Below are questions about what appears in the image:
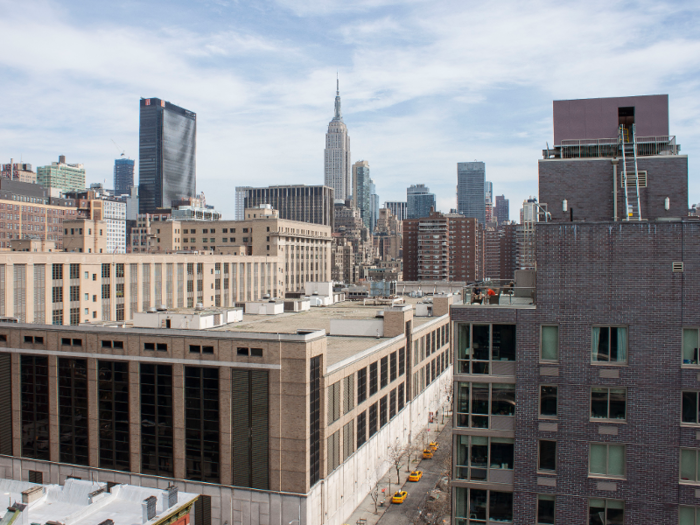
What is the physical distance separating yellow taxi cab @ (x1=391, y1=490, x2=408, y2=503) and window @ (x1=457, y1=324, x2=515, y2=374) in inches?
1568

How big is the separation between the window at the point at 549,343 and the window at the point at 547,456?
357 centimetres

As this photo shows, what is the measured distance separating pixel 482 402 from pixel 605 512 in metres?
6.53

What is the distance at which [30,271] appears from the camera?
72.5 meters

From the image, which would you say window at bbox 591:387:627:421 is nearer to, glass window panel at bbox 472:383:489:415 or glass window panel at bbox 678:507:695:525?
glass window panel at bbox 678:507:695:525

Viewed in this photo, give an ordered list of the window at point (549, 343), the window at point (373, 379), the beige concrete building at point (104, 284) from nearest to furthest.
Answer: the window at point (549, 343)
the window at point (373, 379)
the beige concrete building at point (104, 284)

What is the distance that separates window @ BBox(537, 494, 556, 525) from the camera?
24969mm

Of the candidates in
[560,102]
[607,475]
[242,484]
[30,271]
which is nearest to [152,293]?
[30,271]

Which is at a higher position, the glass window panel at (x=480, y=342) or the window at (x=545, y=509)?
the glass window panel at (x=480, y=342)

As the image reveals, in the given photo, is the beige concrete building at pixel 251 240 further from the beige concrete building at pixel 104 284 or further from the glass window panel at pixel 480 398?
the glass window panel at pixel 480 398

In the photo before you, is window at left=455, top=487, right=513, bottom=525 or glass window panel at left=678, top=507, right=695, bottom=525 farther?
window at left=455, top=487, right=513, bottom=525

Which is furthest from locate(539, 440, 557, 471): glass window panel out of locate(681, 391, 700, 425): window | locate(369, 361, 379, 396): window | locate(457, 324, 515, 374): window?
locate(369, 361, 379, 396): window

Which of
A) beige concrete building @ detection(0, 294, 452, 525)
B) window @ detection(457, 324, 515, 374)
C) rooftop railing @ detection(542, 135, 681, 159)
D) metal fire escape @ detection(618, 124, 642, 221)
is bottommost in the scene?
beige concrete building @ detection(0, 294, 452, 525)

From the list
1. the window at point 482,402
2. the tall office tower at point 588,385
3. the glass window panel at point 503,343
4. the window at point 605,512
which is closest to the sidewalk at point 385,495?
the tall office tower at point 588,385

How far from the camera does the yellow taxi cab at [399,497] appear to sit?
61.1m
